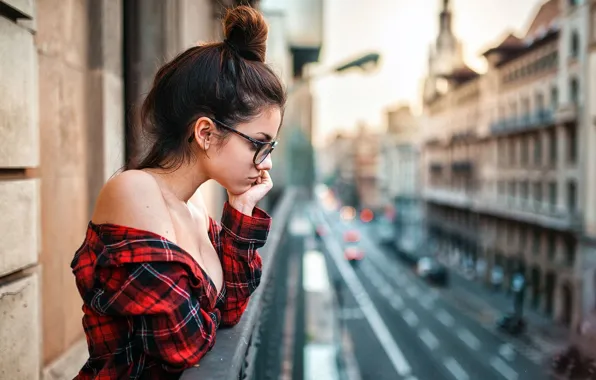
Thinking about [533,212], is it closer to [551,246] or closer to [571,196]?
[551,246]

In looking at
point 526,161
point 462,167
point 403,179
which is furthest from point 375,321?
point 403,179

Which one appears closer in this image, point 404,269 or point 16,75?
point 16,75

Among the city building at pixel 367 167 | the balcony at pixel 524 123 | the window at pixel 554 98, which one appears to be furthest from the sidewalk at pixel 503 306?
the city building at pixel 367 167

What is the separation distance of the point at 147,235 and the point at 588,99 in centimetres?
2137

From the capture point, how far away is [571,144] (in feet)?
70.4

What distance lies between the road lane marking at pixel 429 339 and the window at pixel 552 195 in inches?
297

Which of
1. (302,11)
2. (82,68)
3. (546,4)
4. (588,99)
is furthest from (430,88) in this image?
(82,68)

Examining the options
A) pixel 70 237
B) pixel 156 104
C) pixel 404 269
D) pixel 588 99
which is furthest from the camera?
pixel 404 269

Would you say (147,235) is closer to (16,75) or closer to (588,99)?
(16,75)

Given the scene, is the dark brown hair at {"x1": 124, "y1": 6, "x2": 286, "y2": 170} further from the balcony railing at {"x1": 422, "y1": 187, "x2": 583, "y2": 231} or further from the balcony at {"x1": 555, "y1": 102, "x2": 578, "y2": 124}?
the balcony at {"x1": 555, "y1": 102, "x2": 578, "y2": 124}

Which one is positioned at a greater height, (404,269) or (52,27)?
(52,27)

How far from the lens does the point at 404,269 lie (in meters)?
34.5

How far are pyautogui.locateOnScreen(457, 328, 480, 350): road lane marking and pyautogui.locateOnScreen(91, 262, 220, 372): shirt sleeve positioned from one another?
17.9 metres

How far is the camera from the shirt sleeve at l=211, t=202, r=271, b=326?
1.61m
